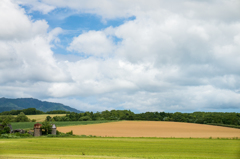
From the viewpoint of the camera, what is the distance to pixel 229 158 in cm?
2211

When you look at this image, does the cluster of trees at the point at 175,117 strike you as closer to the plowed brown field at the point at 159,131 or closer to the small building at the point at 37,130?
the plowed brown field at the point at 159,131

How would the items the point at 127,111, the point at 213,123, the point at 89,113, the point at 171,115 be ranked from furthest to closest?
the point at 127,111
the point at 89,113
the point at 171,115
the point at 213,123

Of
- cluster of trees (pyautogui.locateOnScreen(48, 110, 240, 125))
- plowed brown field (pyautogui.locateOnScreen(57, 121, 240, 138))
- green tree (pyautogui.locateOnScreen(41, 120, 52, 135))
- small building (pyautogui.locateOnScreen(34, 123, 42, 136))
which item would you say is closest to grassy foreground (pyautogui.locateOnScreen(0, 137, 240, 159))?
small building (pyautogui.locateOnScreen(34, 123, 42, 136))

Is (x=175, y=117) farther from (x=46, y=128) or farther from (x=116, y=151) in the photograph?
(x=116, y=151)

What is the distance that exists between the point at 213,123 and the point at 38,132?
67.0 m

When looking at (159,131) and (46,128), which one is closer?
(46,128)

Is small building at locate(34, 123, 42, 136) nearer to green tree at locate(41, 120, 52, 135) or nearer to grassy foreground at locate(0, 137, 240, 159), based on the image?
green tree at locate(41, 120, 52, 135)

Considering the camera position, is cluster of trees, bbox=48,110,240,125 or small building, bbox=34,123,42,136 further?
cluster of trees, bbox=48,110,240,125

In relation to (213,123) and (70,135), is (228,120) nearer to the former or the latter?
(213,123)

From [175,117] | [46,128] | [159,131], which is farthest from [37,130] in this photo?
[175,117]

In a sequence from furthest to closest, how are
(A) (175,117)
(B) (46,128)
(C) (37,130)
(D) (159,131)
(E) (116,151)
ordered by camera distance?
(A) (175,117) < (D) (159,131) < (B) (46,128) < (C) (37,130) < (E) (116,151)

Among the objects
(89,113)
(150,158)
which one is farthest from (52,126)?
(89,113)

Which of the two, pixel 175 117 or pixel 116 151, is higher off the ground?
pixel 175 117

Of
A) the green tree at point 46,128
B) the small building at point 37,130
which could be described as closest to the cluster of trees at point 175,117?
the green tree at point 46,128
